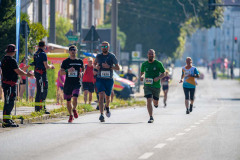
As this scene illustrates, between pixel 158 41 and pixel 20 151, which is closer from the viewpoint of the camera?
pixel 20 151

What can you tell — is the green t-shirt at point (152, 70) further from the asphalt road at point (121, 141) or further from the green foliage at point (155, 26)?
the green foliage at point (155, 26)

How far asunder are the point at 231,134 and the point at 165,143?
8.37ft

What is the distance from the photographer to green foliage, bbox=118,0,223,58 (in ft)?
232

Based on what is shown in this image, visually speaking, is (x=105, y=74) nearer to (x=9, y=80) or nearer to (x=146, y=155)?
(x=9, y=80)

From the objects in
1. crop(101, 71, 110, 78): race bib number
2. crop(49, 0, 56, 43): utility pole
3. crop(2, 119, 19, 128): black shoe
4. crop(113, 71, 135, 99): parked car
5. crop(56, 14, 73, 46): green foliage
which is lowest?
crop(2, 119, 19, 128): black shoe

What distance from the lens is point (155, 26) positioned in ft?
245

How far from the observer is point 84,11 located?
82.8 meters

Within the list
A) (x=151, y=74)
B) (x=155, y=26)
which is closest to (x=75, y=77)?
(x=151, y=74)

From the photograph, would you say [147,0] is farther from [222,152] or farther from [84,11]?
[222,152]

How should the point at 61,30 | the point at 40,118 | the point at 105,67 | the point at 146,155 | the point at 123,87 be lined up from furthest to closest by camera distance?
the point at 61,30, the point at 123,87, the point at 40,118, the point at 105,67, the point at 146,155

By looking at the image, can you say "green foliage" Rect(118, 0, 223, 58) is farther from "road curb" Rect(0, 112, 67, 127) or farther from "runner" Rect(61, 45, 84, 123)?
"runner" Rect(61, 45, 84, 123)

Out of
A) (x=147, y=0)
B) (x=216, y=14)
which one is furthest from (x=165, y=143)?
(x=147, y=0)

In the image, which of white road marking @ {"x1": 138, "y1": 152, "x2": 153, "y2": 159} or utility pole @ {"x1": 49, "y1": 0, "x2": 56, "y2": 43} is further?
utility pole @ {"x1": 49, "y1": 0, "x2": 56, "y2": 43}

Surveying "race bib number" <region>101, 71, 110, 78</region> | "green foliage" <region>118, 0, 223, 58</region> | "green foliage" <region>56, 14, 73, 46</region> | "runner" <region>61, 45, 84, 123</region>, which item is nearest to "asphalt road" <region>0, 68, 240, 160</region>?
"runner" <region>61, 45, 84, 123</region>
